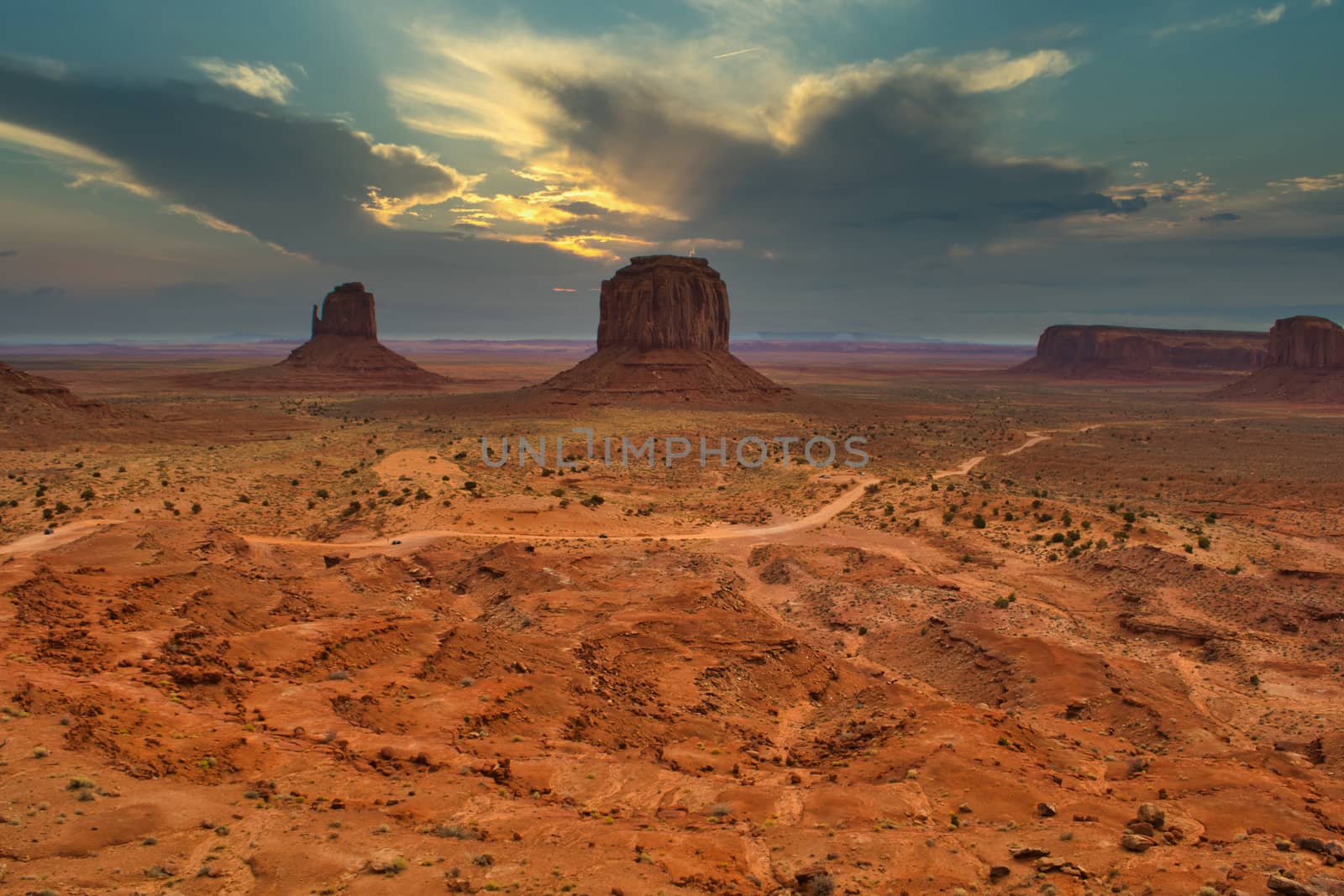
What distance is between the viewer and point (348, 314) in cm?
15975

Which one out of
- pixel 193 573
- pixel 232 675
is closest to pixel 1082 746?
pixel 232 675

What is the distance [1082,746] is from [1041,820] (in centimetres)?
542

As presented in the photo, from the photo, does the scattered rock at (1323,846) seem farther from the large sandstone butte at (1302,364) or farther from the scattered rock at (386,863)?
the large sandstone butte at (1302,364)

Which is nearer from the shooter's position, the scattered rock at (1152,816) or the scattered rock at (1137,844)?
the scattered rock at (1137,844)

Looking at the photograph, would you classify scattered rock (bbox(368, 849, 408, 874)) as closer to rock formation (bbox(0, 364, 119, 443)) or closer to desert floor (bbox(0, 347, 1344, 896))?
desert floor (bbox(0, 347, 1344, 896))

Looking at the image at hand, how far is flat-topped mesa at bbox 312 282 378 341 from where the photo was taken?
158m

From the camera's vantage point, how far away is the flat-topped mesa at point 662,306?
117 meters

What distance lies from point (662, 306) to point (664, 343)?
19.9 feet

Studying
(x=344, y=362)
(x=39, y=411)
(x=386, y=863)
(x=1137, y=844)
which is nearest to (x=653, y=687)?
(x=386, y=863)

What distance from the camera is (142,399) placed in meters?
111

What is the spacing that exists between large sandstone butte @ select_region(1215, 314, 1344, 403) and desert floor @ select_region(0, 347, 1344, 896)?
120 meters

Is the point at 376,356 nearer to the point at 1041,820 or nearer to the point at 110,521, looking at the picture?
the point at 110,521

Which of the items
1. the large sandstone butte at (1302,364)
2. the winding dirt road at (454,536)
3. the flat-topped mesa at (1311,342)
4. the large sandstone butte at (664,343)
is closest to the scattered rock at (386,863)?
the winding dirt road at (454,536)

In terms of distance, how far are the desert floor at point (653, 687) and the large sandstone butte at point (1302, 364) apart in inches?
4705
